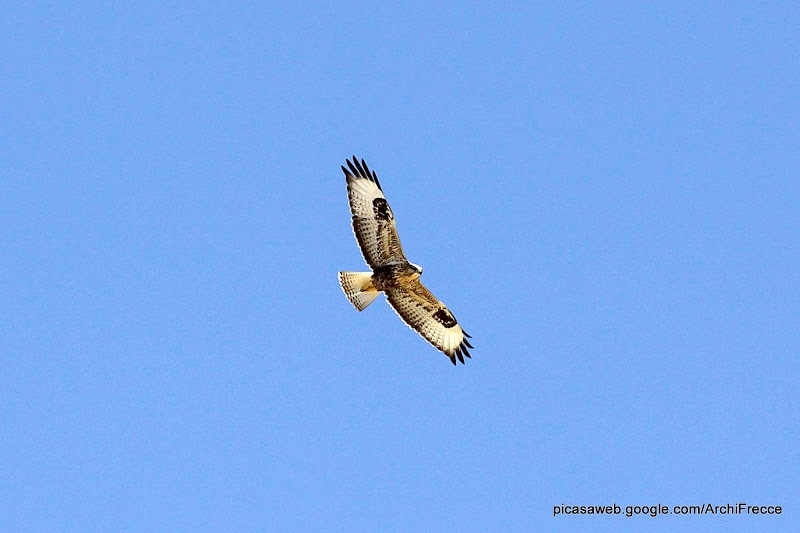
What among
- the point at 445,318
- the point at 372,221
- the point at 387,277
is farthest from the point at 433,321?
the point at 372,221

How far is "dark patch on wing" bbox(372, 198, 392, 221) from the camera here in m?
12.5

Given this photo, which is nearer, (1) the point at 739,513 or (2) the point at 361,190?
(1) the point at 739,513

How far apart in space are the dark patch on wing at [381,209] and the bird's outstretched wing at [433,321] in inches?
40.0

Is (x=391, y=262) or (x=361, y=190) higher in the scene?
(x=361, y=190)

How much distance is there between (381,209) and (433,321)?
5.78ft

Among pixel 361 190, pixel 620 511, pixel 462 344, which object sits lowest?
pixel 620 511

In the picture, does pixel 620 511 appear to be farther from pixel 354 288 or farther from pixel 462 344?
pixel 354 288

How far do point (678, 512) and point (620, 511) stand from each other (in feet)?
2.95

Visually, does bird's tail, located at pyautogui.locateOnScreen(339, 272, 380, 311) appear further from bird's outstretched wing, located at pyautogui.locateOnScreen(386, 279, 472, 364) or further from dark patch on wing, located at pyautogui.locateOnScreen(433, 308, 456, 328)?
dark patch on wing, located at pyautogui.locateOnScreen(433, 308, 456, 328)

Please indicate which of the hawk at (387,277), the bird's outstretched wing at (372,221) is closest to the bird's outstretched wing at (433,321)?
the hawk at (387,277)

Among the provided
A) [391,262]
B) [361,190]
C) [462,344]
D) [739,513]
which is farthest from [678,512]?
[361,190]

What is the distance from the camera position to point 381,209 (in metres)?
12.6

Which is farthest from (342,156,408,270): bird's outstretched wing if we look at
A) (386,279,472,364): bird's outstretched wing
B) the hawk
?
(386,279,472,364): bird's outstretched wing

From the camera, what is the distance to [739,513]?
37.9ft
